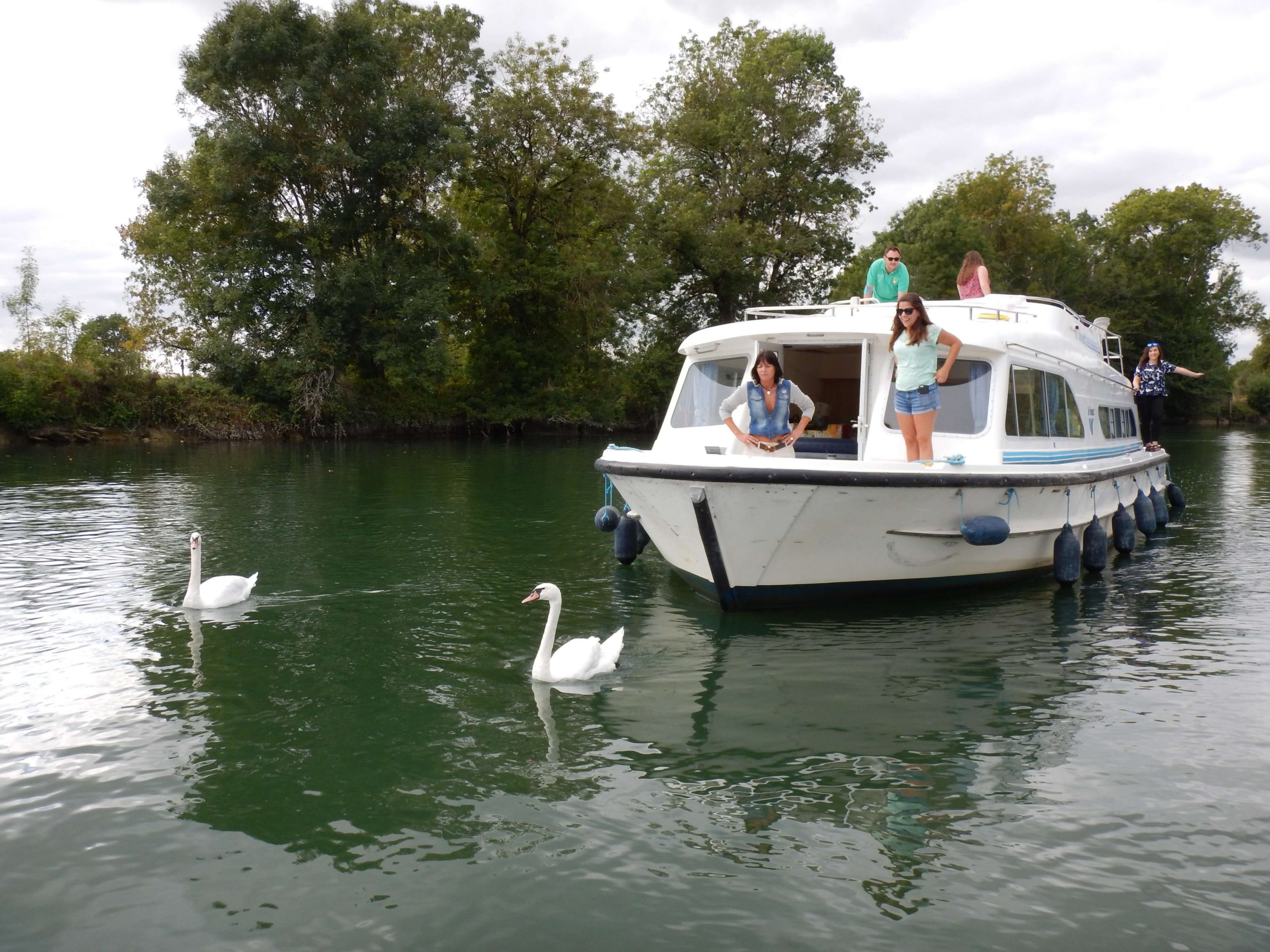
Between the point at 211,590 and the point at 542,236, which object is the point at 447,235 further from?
the point at 211,590

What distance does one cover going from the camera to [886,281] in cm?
1192

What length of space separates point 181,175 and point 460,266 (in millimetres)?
11534

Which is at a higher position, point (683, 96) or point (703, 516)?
point (683, 96)

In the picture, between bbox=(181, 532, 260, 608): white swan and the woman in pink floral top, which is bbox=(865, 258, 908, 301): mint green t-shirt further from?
bbox=(181, 532, 260, 608): white swan

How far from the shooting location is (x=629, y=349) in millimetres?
51500

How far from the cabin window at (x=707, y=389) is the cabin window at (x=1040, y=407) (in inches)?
112

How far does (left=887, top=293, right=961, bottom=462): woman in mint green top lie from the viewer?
9625 millimetres

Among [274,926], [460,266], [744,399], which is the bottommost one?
[274,926]

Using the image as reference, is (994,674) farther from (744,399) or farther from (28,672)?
(28,672)

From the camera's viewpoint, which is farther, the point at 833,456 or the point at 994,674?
the point at 833,456

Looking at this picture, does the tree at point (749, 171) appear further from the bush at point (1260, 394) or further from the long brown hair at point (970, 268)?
the bush at point (1260, 394)

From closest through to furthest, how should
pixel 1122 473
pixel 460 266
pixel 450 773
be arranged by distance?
pixel 450 773, pixel 1122 473, pixel 460 266

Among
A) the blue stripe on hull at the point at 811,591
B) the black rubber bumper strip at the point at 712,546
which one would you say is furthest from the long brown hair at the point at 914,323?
the black rubber bumper strip at the point at 712,546

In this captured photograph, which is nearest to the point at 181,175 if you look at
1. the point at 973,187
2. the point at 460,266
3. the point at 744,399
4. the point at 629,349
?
the point at 460,266
